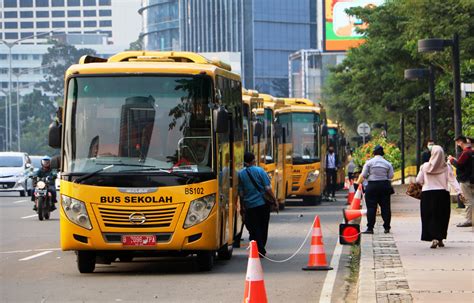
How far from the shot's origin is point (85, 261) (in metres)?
19.1

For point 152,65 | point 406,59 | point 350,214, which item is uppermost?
point 406,59

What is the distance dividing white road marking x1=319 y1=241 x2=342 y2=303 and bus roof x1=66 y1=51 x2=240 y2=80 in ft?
10.2

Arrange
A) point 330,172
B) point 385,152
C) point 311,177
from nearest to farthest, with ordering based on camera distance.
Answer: point 311,177
point 330,172
point 385,152

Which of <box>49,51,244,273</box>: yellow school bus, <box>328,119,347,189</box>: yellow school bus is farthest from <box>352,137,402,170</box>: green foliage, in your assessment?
<box>49,51,244,273</box>: yellow school bus

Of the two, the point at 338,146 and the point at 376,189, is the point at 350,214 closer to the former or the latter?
the point at 376,189

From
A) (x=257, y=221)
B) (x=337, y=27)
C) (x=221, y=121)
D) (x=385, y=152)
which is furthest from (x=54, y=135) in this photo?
(x=337, y=27)

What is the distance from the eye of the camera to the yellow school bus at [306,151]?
1724 inches

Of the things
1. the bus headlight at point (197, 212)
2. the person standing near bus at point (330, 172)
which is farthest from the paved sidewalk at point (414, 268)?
the person standing near bus at point (330, 172)

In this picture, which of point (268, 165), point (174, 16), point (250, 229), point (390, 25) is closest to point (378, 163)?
point (250, 229)

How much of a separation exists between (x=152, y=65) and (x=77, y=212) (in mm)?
2339

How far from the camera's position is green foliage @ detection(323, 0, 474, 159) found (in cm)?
4281

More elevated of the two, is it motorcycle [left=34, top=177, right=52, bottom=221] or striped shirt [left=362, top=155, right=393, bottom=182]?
striped shirt [left=362, top=155, right=393, bottom=182]

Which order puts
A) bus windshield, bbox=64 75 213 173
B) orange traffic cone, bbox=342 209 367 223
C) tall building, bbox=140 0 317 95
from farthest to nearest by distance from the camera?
tall building, bbox=140 0 317 95, orange traffic cone, bbox=342 209 367 223, bus windshield, bbox=64 75 213 173

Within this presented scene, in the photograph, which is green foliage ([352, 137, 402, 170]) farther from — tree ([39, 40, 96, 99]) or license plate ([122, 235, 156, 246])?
tree ([39, 40, 96, 99])
